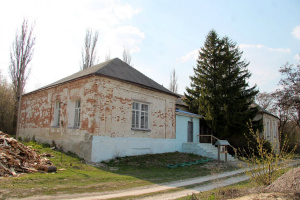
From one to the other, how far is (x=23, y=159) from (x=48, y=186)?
3.59m

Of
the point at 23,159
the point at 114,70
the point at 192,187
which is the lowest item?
Result: the point at 192,187

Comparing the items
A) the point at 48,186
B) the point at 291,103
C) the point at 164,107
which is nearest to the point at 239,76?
the point at 291,103

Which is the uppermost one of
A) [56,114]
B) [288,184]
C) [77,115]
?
[56,114]

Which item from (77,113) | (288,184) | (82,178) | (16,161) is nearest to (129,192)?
(82,178)

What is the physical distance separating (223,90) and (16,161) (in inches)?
718

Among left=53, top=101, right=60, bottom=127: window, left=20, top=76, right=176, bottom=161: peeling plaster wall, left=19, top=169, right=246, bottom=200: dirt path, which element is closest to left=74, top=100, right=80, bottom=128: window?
left=20, top=76, right=176, bottom=161: peeling plaster wall

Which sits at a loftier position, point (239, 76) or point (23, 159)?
point (239, 76)

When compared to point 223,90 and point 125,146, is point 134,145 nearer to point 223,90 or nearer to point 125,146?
point 125,146

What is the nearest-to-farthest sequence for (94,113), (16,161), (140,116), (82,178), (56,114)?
(82,178) → (16,161) → (94,113) → (140,116) → (56,114)

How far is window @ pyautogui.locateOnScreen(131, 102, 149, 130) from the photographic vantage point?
662 inches

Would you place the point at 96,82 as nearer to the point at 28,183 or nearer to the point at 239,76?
the point at 28,183

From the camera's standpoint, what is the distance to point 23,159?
34.8 ft

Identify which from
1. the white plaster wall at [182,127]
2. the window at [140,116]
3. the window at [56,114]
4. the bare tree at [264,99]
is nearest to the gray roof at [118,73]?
the window at [140,116]

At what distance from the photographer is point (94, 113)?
1420cm
